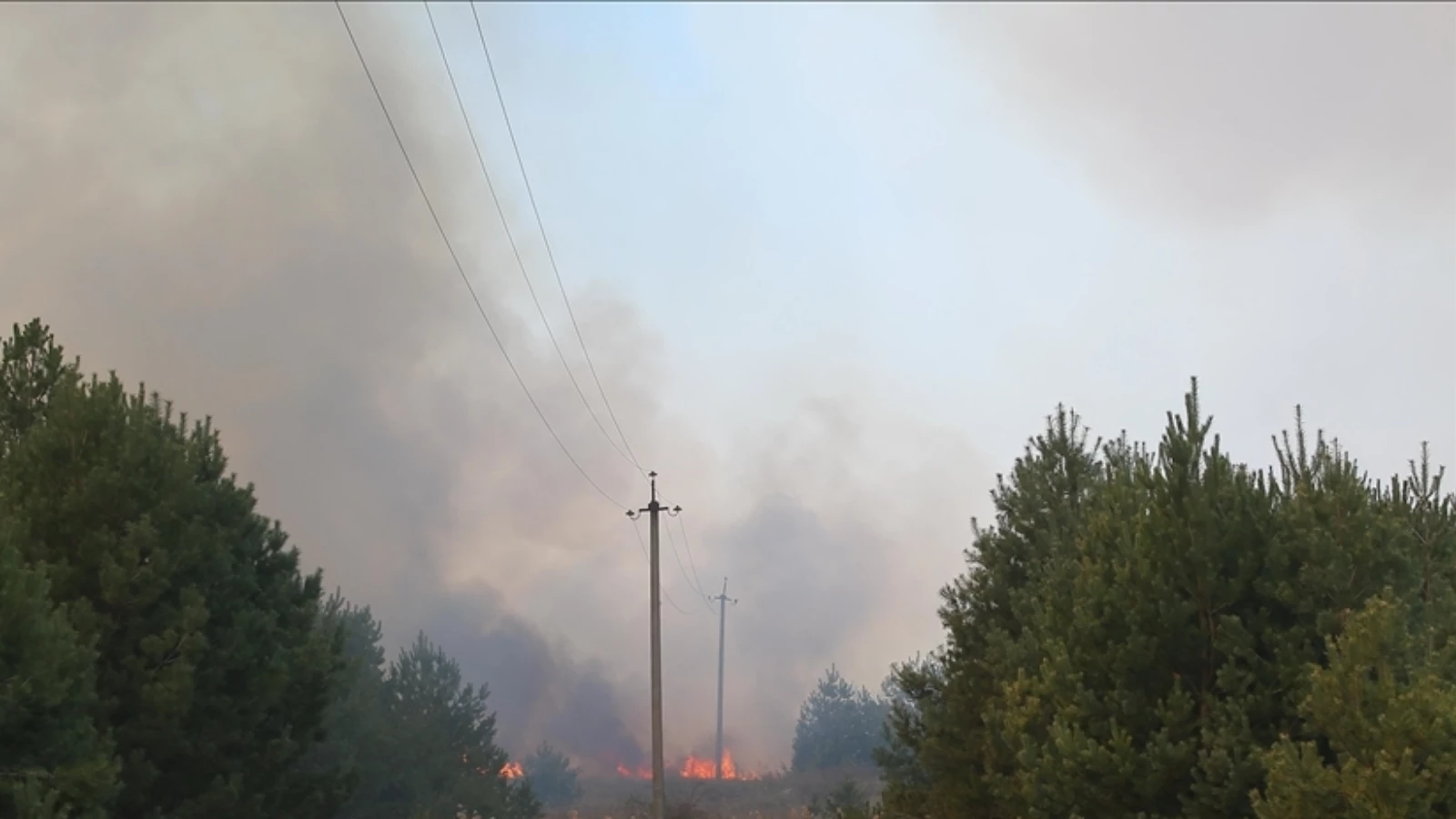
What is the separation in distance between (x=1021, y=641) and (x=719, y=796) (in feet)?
194

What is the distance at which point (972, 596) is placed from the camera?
25562 mm

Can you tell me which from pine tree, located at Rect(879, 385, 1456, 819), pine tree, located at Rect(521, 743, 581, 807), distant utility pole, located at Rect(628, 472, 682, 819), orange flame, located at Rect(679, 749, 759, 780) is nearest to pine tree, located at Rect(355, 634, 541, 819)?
distant utility pole, located at Rect(628, 472, 682, 819)

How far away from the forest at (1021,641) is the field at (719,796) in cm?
2884

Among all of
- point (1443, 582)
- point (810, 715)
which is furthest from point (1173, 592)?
point (810, 715)

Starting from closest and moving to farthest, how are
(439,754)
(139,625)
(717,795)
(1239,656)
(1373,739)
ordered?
(1373,739), (1239,656), (139,625), (439,754), (717,795)

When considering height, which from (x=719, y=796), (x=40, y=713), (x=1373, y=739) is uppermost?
(x=40, y=713)

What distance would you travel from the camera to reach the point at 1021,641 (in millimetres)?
20578

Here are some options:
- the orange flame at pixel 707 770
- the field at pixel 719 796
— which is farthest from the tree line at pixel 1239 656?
the orange flame at pixel 707 770

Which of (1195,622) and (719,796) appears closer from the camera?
(1195,622)

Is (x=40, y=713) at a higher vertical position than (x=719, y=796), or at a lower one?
higher

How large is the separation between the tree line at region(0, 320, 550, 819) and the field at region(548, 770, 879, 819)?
29355 millimetres

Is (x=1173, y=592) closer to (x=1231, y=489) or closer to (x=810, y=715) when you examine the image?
(x=1231, y=489)

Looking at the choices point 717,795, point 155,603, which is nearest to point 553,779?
point 717,795

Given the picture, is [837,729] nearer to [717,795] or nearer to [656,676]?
[717,795]
